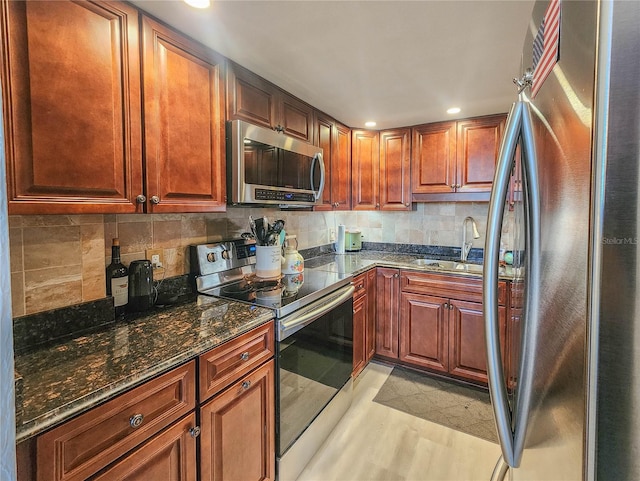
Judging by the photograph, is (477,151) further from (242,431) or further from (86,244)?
(86,244)

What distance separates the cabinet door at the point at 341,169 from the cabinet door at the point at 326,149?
4 cm

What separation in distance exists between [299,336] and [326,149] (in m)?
1.63

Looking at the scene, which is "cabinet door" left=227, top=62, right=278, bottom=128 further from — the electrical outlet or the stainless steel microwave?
the electrical outlet

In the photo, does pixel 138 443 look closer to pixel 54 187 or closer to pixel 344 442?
pixel 54 187

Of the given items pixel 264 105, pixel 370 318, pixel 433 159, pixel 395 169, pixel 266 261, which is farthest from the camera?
pixel 395 169

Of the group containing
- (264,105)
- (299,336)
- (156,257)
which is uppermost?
(264,105)

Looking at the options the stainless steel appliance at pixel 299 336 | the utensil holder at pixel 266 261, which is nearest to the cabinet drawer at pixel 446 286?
the stainless steel appliance at pixel 299 336

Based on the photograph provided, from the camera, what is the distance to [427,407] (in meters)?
2.22

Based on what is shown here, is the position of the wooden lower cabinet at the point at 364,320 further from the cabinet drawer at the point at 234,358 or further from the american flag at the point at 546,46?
the american flag at the point at 546,46

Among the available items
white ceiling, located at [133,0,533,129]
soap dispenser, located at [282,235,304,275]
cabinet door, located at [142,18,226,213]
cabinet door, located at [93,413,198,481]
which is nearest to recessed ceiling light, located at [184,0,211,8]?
white ceiling, located at [133,0,533,129]

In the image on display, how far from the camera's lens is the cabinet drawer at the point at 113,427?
0.74 meters

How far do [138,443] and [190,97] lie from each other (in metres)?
1.37

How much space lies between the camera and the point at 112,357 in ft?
3.29

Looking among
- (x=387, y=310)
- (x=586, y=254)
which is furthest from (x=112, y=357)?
(x=387, y=310)
